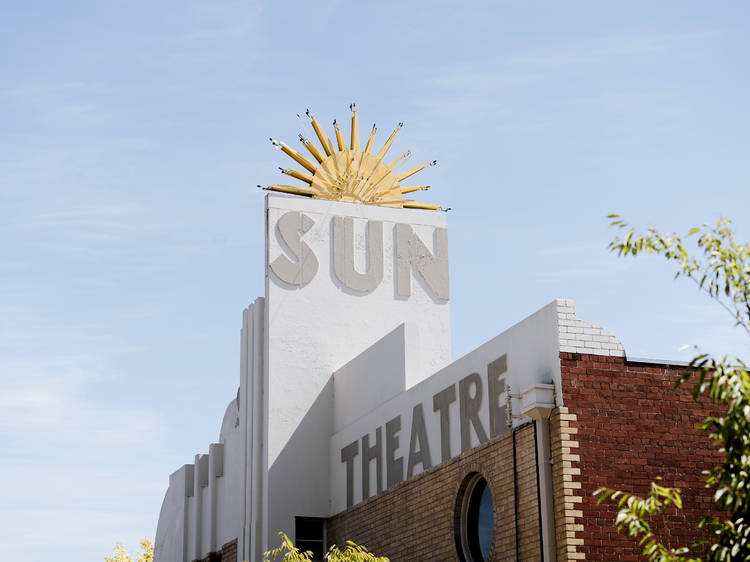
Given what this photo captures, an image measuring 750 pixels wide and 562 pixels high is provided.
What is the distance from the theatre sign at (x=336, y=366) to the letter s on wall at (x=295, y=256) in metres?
0.03

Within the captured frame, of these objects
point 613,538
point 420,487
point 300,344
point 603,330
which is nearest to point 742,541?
point 613,538

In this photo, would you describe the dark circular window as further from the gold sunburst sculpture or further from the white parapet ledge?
the gold sunburst sculpture

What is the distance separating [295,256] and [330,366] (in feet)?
8.74

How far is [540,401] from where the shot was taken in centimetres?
1638

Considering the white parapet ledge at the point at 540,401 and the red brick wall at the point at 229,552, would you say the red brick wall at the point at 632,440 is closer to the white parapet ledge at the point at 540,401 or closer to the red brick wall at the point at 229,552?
the white parapet ledge at the point at 540,401

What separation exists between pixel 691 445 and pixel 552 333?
102 inches

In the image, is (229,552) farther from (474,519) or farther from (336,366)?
(474,519)

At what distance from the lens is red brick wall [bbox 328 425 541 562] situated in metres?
16.7

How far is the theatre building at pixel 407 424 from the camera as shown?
16.3 metres

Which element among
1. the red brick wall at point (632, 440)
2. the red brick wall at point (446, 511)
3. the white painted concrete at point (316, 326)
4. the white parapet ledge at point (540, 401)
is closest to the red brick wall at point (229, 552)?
the white painted concrete at point (316, 326)

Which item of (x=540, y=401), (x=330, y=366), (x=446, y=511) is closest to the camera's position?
(x=540, y=401)

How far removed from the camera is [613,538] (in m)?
15.8

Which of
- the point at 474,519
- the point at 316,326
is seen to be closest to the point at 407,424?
the point at 474,519

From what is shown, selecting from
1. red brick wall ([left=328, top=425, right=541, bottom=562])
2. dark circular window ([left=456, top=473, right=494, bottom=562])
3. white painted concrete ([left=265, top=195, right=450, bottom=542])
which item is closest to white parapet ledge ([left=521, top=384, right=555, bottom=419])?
red brick wall ([left=328, top=425, right=541, bottom=562])
